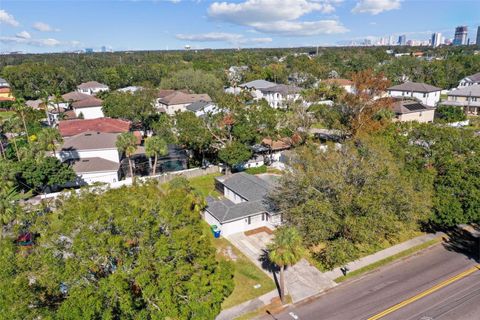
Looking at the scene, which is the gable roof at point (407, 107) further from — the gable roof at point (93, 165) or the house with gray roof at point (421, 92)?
the gable roof at point (93, 165)

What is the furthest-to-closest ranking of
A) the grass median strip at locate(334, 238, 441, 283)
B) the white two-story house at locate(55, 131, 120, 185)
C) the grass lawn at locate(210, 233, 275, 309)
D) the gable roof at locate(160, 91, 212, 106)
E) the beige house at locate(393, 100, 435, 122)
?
the gable roof at locate(160, 91, 212, 106), the beige house at locate(393, 100, 435, 122), the white two-story house at locate(55, 131, 120, 185), the grass median strip at locate(334, 238, 441, 283), the grass lawn at locate(210, 233, 275, 309)

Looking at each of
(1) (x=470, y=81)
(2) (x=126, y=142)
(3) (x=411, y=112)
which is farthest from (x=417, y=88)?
(2) (x=126, y=142)

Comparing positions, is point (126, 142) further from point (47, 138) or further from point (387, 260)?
point (387, 260)

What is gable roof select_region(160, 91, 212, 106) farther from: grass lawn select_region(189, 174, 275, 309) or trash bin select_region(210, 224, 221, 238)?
grass lawn select_region(189, 174, 275, 309)

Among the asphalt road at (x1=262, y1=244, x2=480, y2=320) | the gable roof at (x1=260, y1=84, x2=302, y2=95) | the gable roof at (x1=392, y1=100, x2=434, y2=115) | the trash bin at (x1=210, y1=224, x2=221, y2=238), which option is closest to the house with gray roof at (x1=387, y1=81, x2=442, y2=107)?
the gable roof at (x1=392, y1=100, x2=434, y2=115)

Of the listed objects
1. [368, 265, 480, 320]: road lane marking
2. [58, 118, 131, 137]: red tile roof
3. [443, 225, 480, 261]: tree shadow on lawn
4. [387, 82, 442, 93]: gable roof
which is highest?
[387, 82, 442, 93]: gable roof

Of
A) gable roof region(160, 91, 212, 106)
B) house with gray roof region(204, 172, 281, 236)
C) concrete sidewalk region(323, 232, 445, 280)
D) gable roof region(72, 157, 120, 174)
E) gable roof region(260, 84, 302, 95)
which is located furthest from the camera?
gable roof region(260, 84, 302, 95)

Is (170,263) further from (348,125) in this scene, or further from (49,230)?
(348,125)
